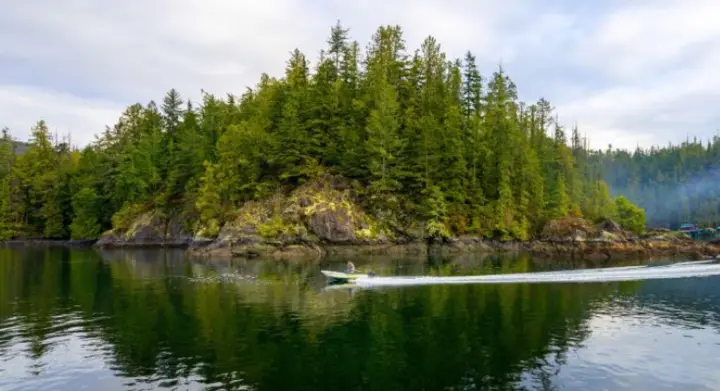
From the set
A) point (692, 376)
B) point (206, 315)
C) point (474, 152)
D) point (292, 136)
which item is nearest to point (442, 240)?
point (474, 152)

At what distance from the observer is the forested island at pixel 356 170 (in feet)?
286

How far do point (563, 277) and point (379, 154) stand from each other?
45.7 metres

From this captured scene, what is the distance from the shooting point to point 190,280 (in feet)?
166

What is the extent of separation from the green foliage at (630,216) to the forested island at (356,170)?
28cm

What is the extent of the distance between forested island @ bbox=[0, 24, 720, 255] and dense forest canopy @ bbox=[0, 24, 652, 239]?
272 millimetres

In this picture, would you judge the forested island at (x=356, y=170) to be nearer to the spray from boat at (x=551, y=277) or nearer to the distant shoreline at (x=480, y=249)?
the distant shoreline at (x=480, y=249)

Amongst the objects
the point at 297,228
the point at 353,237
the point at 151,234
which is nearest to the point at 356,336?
the point at 353,237

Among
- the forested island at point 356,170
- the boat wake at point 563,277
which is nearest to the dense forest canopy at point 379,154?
the forested island at point 356,170

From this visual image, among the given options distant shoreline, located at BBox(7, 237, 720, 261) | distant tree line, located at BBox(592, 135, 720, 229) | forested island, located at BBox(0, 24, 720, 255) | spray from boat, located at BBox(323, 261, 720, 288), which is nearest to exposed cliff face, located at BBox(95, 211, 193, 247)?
forested island, located at BBox(0, 24, 720, 255)

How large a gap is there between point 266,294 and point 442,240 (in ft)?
167

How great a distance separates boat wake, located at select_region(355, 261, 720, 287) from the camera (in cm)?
4719

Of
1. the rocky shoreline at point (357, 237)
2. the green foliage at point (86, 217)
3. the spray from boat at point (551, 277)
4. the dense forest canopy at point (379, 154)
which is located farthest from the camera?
the green foliage at point (86, 217)

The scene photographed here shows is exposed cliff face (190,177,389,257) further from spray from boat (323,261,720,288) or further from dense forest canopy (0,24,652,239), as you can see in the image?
spray from boat (323,261,720,288)

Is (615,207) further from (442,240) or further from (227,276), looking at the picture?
(227,276)
